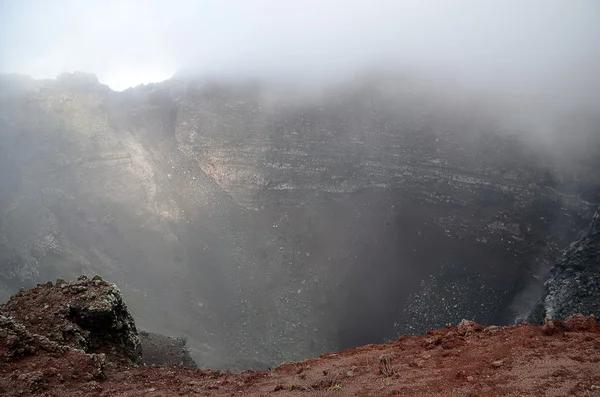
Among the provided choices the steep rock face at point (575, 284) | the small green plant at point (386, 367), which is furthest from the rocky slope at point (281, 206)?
the small green plant at point (386, 367)

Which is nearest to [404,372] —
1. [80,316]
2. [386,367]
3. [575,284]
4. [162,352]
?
[386,367]

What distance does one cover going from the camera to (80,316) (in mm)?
17984

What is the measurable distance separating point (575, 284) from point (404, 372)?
29.7 metres

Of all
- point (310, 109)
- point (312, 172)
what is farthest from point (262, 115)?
point (312, 172)

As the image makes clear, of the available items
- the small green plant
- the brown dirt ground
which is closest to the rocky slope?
the brown dirt ground

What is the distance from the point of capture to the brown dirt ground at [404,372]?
9.63 meters

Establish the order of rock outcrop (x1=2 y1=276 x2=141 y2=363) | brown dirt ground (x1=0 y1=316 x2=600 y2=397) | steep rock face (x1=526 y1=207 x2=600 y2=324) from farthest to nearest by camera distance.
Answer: steep rock face (x1=526 y1=207 x2=600 y2=324) < rock outcrop (x1=2 y1=276 x2=141 y2=363) < brown dirt ground (x1=0 y1=316 x2=600 y2=397)

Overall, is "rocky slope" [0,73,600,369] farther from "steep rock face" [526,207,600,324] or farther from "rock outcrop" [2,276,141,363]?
"rock outcrop" [2,276,141,363]

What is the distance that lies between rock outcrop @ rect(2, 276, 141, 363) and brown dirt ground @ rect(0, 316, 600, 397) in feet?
8.85

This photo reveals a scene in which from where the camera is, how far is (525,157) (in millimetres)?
47875

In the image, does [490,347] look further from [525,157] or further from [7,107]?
[7,107]

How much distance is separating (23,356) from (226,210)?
1845 inches

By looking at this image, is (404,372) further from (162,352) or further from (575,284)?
(575,284)

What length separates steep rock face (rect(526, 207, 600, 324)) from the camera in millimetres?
31453
